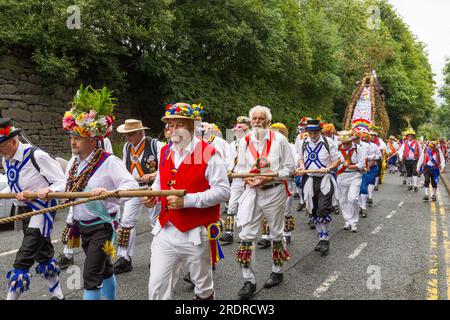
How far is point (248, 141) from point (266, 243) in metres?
2.56

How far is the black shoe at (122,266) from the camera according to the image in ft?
18.7

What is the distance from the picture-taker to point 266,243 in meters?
7.32

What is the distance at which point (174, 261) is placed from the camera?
11.6 feet

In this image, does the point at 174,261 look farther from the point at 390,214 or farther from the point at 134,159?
the point at 390,214

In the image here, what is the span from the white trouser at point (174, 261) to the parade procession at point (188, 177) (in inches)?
0.5

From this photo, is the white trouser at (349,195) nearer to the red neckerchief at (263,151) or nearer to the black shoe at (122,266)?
the red neckerchief at (263,151)

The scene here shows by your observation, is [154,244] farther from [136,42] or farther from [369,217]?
[136,42]

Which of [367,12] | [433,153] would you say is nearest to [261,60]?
[433,153]

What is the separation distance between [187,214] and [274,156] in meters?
2.03

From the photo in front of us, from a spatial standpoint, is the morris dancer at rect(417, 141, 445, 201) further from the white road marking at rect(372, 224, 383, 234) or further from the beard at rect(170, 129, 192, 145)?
the beard at rect(170, 129, 192, 145)

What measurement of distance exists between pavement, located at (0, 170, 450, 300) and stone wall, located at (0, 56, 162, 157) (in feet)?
16.1

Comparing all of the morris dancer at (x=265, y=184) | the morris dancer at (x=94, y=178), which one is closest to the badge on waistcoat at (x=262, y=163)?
the morris dancer at (x=265, y=184)

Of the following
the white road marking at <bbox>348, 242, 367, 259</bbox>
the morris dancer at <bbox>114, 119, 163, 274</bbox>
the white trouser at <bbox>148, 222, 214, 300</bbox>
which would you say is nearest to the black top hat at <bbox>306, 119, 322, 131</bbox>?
the white road marking at <bbox>348, 242, 367, 259</bbox>

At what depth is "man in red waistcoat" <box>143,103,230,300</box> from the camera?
3.48 meters
